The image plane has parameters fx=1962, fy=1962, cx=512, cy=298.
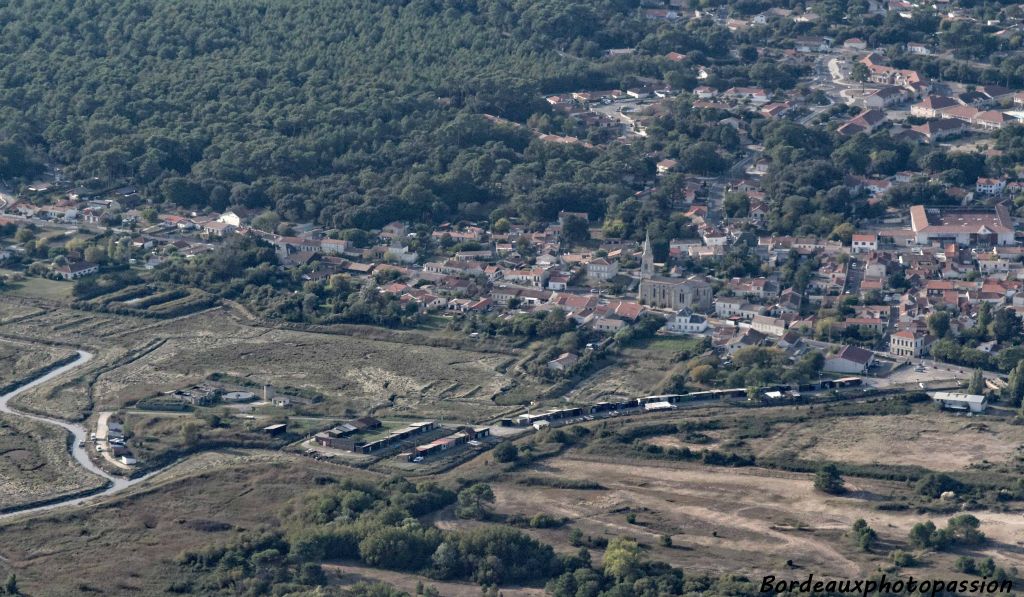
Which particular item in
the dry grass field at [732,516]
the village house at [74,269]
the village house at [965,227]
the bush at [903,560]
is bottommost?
the dry grass field at [732,516]

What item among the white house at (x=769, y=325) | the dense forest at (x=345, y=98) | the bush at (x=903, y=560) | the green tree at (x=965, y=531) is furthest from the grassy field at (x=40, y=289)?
the green tree at (x=965, y=531)

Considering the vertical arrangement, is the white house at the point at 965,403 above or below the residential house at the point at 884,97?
below

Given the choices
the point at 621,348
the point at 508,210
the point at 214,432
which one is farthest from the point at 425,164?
the point at 214,432

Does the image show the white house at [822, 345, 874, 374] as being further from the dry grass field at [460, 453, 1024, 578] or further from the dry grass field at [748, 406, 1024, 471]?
the dry grass field at [460, 453, 1024, 578]

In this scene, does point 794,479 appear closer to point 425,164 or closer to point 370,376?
point 370,376

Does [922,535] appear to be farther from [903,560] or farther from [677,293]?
[677,293]

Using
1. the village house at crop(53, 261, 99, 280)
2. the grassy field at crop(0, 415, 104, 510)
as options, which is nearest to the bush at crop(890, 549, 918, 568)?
the grassy field at crop(0, 415, 104, 510)

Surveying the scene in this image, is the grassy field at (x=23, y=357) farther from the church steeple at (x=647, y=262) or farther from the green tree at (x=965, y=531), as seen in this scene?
the green tree at (x=965, y=531)
